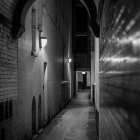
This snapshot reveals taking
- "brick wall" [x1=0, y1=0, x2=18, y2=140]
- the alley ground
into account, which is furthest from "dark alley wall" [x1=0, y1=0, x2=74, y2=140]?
the alley ground

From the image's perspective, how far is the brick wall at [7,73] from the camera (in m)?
5.14

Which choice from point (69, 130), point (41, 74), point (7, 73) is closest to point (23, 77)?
point (7, 73)

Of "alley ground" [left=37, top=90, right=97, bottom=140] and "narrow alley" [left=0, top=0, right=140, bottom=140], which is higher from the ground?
"narrow alley" [left=0, top=0, right=140, bottom=140]

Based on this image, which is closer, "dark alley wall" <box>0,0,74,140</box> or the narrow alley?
the narrow alley

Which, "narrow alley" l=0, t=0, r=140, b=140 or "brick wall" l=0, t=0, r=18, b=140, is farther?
"brick wall" l=0, t=0, r=18, b=140

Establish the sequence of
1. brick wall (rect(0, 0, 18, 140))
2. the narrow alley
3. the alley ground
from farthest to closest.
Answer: the alley ground
brick wall (rect(0, 0, 18, 140))
the narrow alley

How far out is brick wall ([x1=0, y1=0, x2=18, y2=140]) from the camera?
16.9ft

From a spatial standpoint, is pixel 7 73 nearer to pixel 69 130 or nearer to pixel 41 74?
pixel 41 74

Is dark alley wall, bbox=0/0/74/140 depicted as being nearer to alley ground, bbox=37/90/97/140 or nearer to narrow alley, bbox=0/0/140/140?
narrow alley, bbox=0/0/140/140

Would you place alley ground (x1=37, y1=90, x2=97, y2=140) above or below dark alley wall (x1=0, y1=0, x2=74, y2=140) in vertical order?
below

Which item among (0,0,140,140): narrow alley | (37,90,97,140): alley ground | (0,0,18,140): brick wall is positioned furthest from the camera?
(37,90,97,140): alley ground

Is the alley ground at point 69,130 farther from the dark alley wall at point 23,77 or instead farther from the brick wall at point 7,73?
the brick wall at point 7,73

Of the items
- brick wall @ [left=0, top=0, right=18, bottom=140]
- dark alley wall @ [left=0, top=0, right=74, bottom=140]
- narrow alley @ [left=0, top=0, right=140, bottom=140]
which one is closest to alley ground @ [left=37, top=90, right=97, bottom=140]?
narrow alley @ [left=0, top=0, right=140, bottom=140]

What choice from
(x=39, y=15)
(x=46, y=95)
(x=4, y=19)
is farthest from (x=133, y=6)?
(x=46, y=95)
